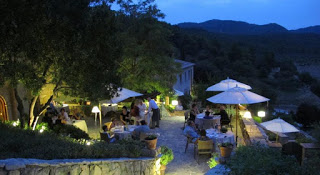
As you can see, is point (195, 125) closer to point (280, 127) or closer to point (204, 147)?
point (204, 147)

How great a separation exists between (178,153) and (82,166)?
5681 millimetres

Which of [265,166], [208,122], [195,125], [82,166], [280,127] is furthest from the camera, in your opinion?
[195,125]

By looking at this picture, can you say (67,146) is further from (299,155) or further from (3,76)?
(299,155)

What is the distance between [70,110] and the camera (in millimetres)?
16438

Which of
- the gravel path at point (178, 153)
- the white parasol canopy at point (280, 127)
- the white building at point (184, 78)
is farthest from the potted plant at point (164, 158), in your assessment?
the white building at point (184, 78)

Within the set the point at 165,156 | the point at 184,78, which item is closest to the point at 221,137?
the point at 165,156

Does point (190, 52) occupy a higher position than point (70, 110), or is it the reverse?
point (190, 52)

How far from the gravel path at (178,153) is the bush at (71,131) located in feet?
10.5

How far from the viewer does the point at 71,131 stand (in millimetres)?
10500

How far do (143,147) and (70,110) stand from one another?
9395 millimetres

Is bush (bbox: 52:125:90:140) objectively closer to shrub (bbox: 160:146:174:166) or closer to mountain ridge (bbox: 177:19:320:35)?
shrub (bbox: 160:146:174:166)

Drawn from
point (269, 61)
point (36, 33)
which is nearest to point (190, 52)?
point (269, 61)

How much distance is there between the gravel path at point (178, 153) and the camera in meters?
9.37

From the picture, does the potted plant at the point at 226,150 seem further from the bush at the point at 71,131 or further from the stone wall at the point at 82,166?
the bush at the point at 71,131
